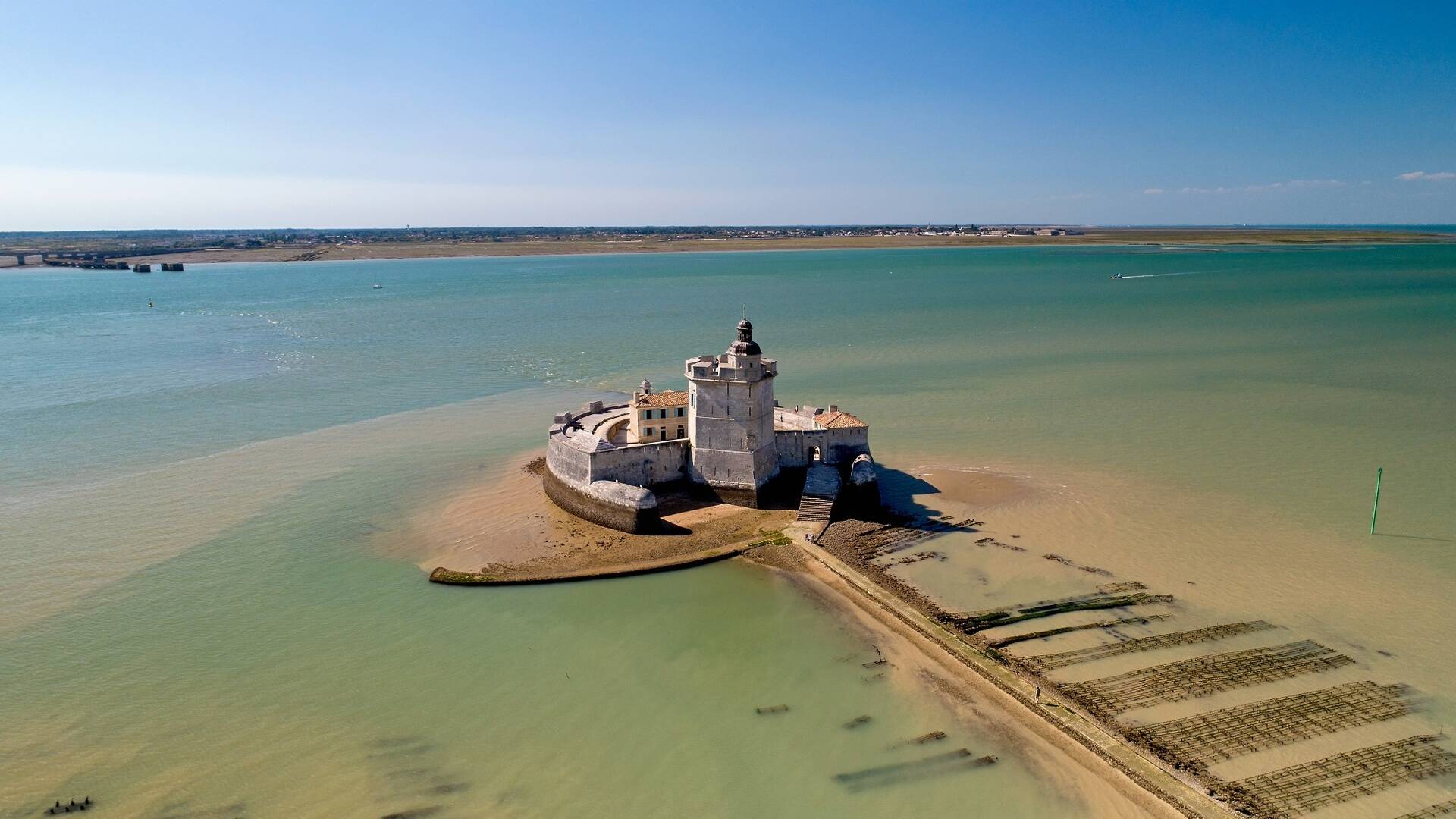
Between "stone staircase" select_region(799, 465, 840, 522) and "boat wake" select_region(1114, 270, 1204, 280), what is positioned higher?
"boat wake" select_region(1114, 270, 1204, 280)

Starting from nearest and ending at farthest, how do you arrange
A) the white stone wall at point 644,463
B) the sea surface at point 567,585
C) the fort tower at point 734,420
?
the sea surface at point 567,585 → the fort tower at point 734,420 → the white stone wall at point 644,463

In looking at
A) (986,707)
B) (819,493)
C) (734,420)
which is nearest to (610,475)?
(734,420)

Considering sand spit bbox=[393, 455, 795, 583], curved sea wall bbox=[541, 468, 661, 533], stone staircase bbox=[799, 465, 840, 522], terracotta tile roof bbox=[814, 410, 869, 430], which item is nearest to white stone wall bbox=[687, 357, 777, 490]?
sand spit bbox=[393, 455, 795, 583]

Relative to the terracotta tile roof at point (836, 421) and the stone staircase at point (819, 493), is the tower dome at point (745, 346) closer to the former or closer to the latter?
the terracotta tile roof at point (836, 421)

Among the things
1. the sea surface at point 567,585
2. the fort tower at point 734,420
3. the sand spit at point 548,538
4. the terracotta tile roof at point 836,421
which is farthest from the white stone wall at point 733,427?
the sea surface at point 567,585

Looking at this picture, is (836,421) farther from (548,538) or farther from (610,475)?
(548,538)

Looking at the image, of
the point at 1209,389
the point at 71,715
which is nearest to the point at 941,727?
the point at 71,715

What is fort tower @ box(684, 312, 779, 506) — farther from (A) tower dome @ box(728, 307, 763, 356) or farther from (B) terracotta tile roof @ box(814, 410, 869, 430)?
(B) terracotta tile roof @ box(814, 410, 869, 430)
